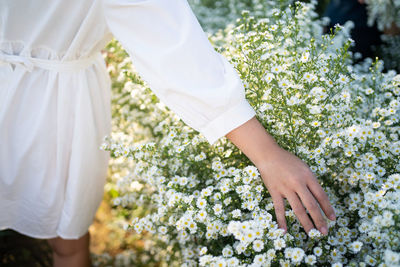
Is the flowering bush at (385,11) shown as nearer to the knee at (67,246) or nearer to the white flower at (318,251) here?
the white flower at (318,251)

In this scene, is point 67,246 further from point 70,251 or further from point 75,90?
point 75,90

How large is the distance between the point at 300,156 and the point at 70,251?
41.0 inches

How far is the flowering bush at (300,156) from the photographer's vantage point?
3.42ft

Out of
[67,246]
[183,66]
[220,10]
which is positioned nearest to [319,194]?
[183,66]

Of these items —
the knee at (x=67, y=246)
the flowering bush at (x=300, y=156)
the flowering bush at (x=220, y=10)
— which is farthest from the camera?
the flowering bush at (x=220, y=10)

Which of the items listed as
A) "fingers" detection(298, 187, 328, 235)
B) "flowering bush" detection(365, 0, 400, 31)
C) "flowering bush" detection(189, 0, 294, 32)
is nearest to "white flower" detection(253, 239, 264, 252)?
"fingers" detection(298, 187, 328, 235)

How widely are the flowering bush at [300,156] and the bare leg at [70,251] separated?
1.15 ft

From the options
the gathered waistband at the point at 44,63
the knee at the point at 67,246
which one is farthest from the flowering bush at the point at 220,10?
the knee at the point at 67,246

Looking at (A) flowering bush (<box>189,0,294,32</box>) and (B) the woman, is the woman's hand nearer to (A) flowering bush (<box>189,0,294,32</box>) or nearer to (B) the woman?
(B) the woman

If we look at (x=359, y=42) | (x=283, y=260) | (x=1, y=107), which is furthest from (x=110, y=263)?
(x=359, y=42)

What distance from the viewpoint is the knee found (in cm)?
157

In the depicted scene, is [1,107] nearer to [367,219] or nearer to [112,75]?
[112,75]

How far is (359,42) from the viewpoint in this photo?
2.37 m

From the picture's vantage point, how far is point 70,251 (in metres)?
1.59
